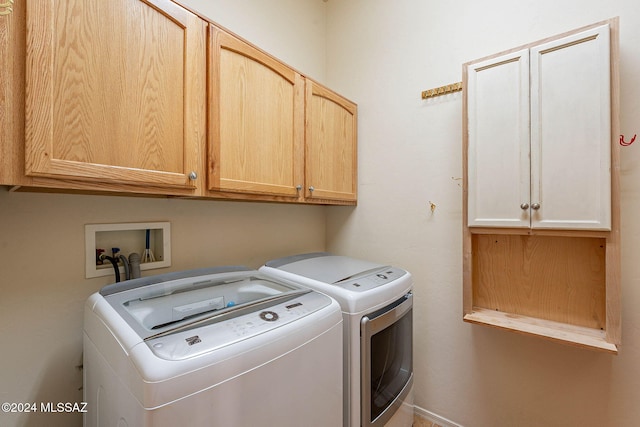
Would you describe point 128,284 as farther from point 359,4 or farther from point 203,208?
point 359,4

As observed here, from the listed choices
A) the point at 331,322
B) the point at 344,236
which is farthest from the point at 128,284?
the point at 344,236

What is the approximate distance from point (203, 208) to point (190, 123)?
1.87 ft

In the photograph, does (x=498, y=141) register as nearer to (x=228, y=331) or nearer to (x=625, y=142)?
(x=625, y=142)

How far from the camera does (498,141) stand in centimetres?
135

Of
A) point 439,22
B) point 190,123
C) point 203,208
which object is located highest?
point 439,22

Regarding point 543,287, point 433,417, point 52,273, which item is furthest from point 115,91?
point 433,417

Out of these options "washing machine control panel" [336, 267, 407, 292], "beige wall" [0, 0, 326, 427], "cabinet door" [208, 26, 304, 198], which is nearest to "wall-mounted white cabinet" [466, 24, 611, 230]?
"washing machine control panel" [336, 267, 407, 292]

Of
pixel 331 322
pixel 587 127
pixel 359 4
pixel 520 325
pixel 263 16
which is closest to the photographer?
pixel 331 322

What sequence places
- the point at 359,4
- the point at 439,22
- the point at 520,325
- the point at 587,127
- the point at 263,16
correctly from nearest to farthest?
the point at 587,127 < the point at 520,325 < the point at 439,22 < the point at 263,16 < the point at 359,4

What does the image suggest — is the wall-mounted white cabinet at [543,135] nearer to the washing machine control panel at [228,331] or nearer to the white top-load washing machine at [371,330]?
the white top-load washing machine at [371,330]

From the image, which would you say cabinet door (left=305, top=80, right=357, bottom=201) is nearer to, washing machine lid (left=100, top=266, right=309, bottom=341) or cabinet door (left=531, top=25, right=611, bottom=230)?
washing machine lid (left=100, top=266, right=309, bottom=341)

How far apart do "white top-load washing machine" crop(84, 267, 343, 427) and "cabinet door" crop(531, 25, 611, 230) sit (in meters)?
1.03

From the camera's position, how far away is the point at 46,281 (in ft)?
3.52

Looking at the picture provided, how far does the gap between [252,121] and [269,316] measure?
85cm
